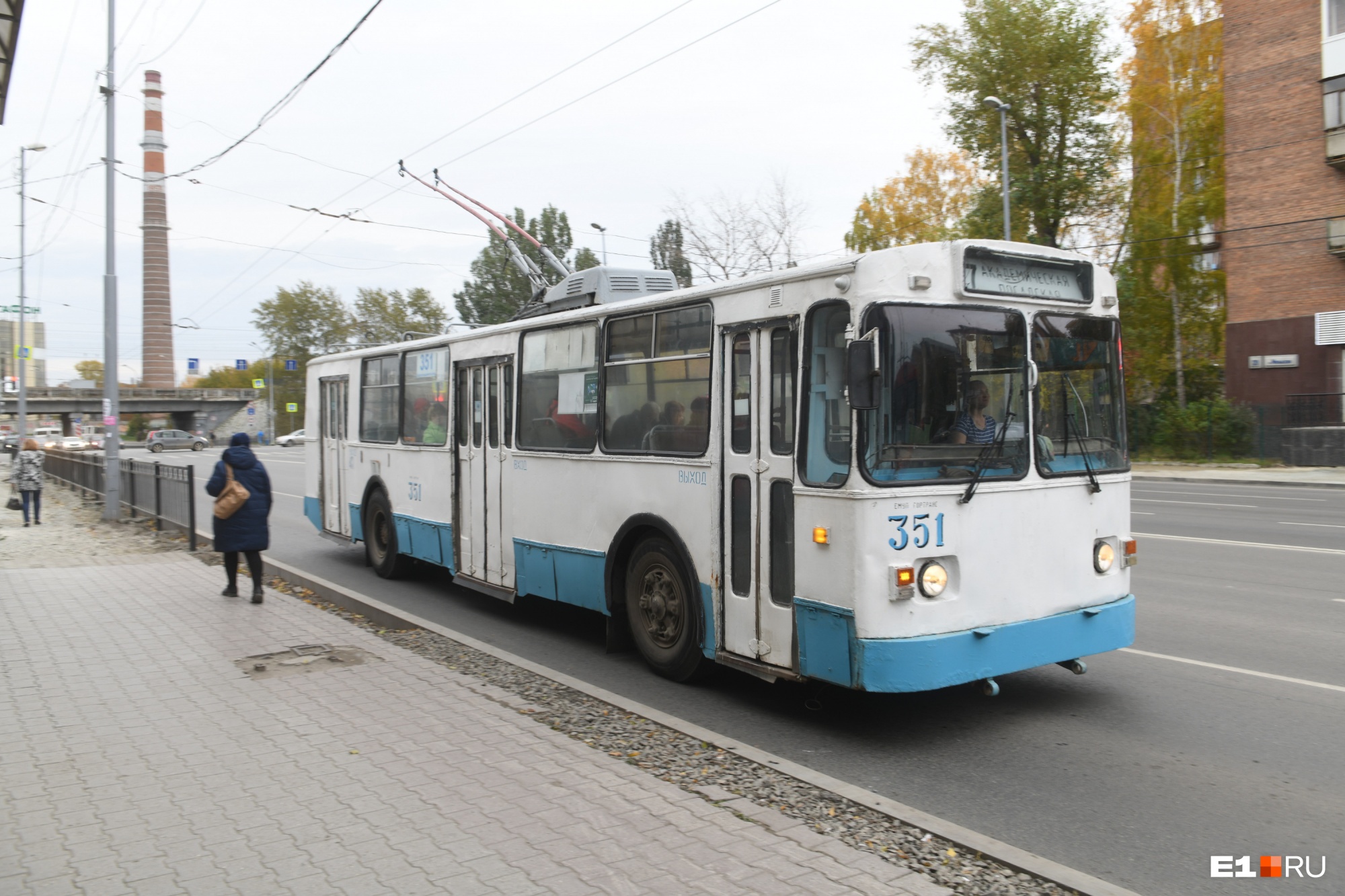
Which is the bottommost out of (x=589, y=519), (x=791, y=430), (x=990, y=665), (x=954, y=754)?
(x=954, y=754)

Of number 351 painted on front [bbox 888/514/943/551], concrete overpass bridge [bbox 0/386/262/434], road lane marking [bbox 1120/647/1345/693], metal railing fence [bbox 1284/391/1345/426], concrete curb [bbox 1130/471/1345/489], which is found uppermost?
concrete overpass bridge [bbox 0/386/262/434]

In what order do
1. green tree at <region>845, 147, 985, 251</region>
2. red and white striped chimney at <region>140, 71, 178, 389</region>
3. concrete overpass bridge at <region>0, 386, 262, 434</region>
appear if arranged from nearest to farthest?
green tree at <region>845, 147, 985, 251</region>, concrete overpass bridge at <region>0, 386, 262, 434</region>, red and white striped chimney at <region>140, 71, 178, 389</region>

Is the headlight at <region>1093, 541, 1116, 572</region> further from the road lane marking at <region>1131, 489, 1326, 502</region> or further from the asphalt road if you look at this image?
the road lane marking at <region>1131, 489, 1326, 502</region>

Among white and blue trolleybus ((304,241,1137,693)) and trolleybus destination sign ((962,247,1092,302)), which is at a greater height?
trolleybus destination sign ((962,247,1092,302))

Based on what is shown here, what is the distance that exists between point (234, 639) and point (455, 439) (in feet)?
9.75

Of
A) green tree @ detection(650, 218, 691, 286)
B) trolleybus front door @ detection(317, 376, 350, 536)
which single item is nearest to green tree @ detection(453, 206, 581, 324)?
green tree @ detection(650, 218, 691, 286)

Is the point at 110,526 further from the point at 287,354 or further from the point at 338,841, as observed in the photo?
the point at 287,354

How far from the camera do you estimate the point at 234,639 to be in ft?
26.3

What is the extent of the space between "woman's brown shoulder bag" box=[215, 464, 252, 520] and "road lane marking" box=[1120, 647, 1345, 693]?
8058mm

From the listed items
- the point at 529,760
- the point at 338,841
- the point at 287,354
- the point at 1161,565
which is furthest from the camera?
the point at 287,354

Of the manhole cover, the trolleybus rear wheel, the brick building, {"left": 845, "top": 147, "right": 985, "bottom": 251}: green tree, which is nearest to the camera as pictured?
the manhole cover

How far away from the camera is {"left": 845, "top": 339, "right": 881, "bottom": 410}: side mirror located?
511 centimetres

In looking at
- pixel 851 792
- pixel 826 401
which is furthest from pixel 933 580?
pixel 851 792

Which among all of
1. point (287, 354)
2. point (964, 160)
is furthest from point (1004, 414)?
point (287, 354)
